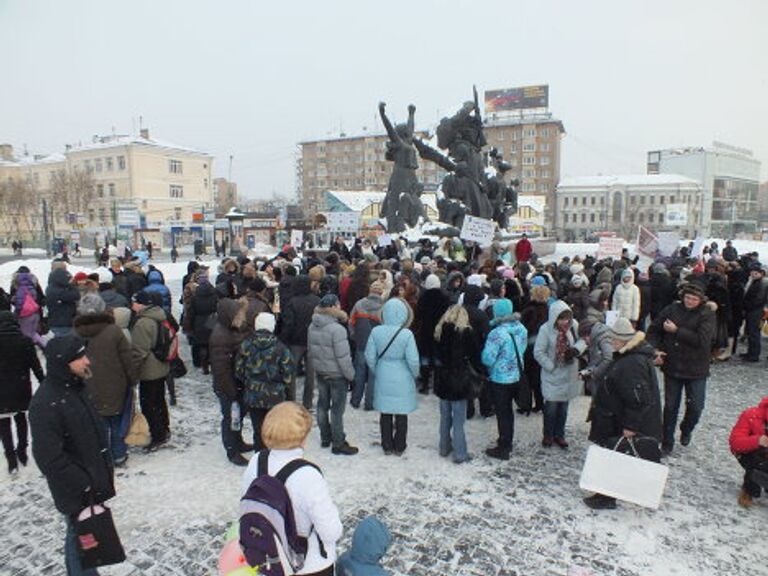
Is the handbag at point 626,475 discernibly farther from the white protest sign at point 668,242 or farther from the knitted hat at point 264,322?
the white protest sign at point 668,242

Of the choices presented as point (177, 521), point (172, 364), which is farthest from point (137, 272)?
point (177, 521)

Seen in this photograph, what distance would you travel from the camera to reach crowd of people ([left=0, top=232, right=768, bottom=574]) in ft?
9.97

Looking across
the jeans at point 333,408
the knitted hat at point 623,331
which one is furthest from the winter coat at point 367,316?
the knitted hat at point 623,331

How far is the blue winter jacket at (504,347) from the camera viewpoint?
5371mm

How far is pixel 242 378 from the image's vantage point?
498 cm

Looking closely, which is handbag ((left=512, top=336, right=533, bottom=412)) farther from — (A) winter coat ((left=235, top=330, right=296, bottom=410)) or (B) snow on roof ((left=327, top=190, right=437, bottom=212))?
(B) snow on roof ((left=327, top=190, right=437, bottom=212))

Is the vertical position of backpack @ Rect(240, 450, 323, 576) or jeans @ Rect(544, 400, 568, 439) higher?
backpack @ Rect(240, 450, 323, 576)

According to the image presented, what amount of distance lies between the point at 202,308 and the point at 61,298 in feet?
7.00

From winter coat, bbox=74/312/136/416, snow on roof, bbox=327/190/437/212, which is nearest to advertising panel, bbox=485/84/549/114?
snow on roof, bbox=327/190/437/212

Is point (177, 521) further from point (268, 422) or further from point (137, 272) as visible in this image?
point (137, 272)

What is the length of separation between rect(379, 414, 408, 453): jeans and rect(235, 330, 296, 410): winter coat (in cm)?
123

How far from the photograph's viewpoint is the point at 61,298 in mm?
7906

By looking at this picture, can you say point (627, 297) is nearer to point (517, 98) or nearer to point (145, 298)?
point (145, 298)

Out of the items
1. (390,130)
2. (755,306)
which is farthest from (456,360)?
(390,130)
